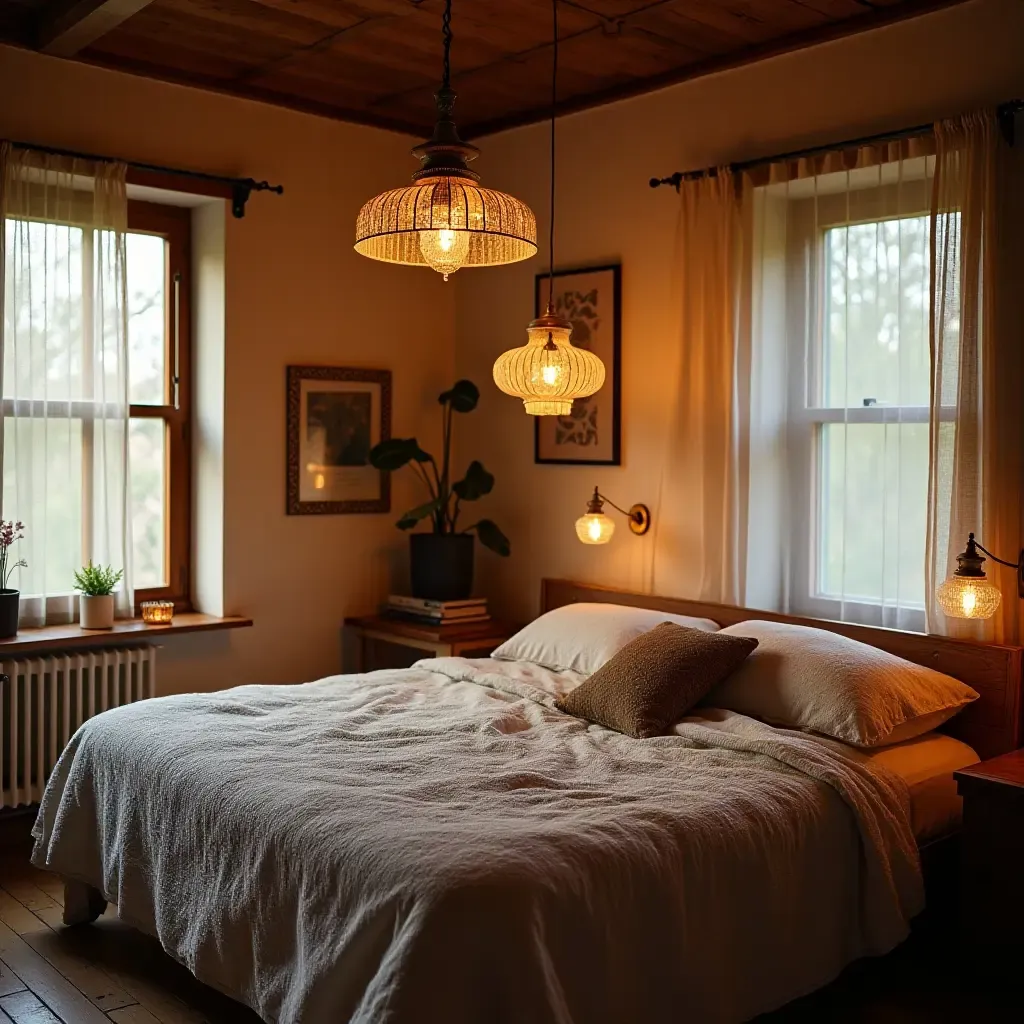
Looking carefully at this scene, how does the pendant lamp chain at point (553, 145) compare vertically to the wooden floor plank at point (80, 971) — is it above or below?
above

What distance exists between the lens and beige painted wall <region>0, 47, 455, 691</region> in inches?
170

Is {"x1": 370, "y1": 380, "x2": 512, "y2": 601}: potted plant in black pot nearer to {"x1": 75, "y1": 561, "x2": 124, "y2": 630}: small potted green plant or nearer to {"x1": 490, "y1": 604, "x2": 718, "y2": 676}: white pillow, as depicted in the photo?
{"x1": 490, "y1": 604, "x2": 718, "y2": 676}: white pillow

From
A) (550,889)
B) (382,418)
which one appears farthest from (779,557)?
(550,889)

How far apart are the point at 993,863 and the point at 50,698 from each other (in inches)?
119

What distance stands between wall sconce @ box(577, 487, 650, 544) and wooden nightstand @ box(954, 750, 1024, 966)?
1.67 meters

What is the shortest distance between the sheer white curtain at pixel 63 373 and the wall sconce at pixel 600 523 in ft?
5.43

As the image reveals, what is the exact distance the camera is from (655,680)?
3213mm

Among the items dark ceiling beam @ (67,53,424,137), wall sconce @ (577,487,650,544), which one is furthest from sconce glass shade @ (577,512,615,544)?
dark ceiling beam @ (67,53,424,137)

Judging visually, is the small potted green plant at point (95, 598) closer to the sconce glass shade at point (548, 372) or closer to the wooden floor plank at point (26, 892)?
the wooden floor plank at point (26, 892)

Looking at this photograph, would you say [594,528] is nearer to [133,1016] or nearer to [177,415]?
[177,415]

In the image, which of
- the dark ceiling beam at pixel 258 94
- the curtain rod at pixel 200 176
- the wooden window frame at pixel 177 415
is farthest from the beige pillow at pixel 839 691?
the dark ceiling beam at pixel 258 94

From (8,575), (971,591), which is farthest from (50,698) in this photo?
(971,591)

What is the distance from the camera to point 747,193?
3.93m

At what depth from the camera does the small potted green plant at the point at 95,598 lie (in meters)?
4.10
